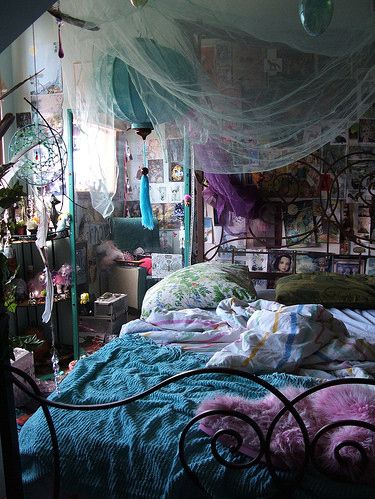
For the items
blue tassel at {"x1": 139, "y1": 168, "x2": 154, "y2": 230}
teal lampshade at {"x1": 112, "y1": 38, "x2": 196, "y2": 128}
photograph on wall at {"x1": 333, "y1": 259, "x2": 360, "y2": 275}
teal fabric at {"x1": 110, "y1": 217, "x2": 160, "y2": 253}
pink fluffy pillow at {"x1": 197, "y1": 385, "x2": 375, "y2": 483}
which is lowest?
pink fluffy pillow at {"x1": 197, "y1": 385, "x2": 375, "y2": 483}

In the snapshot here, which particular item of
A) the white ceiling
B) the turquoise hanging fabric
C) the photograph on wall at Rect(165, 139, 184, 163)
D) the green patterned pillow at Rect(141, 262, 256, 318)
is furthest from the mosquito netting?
the white ceiling

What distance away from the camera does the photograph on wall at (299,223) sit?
3264 mm

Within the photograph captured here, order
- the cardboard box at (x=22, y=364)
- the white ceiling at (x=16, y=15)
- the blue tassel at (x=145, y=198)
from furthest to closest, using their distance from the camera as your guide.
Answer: the blue tassel at (x=145, y=198), the cardboard box at (x=22, y=364), the white ceiling at (x=16, y=15)

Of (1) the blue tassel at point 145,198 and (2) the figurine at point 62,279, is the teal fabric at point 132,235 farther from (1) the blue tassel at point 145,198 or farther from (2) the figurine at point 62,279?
(1) the blue tassel at point 145,198

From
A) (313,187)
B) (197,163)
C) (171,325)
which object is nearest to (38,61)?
(197,163)

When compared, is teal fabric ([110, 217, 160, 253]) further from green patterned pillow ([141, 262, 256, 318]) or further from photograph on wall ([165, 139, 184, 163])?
photograph on wall ([165, 139, 184, 163])

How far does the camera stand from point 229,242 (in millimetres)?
3455

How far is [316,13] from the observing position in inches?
68.0

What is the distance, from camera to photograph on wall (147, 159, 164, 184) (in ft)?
12.5

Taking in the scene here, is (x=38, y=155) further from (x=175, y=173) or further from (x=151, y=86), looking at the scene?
(x=151, y=86)

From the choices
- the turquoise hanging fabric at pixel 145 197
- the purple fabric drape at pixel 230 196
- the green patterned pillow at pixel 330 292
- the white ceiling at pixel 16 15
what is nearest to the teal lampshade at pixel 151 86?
the turquoise hanging fabric at pixel 145 197

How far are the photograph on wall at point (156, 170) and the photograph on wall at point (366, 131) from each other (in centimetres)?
154

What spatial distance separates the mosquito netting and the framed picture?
1.53 metres

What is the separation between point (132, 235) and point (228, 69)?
6.48 ft
